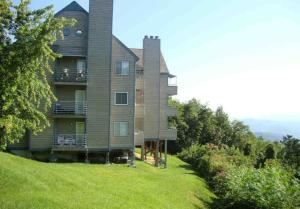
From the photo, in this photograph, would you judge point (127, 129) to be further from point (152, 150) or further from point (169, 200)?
point (169, 200)

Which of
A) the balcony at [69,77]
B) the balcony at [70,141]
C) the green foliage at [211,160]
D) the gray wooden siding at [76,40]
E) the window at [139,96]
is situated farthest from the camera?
the window at [139,96]

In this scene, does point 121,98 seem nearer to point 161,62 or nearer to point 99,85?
point 99,85

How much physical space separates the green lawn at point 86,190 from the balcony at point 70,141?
6.04m

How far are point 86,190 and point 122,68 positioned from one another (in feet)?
59.8

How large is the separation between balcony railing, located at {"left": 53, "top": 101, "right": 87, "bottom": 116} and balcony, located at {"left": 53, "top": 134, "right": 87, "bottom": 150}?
1.86m

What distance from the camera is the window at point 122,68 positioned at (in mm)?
37406

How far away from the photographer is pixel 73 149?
3525cm

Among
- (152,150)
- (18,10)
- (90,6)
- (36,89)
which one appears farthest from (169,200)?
(152,150)

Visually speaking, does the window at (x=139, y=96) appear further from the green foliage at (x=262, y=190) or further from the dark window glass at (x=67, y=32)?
the green foliage at (x=262, y=190)

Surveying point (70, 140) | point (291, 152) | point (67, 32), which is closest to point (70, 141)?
point (70, 140)

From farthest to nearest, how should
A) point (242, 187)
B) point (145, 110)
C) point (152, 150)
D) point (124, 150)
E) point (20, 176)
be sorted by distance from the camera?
point (152, 150) → point (145, 110) → point (124, 150) → point (242, 187) → point (20, 176)

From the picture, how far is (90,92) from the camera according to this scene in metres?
36.0

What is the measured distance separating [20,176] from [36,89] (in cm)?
422

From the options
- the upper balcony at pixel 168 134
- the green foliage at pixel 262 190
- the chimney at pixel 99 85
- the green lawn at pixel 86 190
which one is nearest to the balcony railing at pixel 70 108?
the chimney at pixel 99 85
